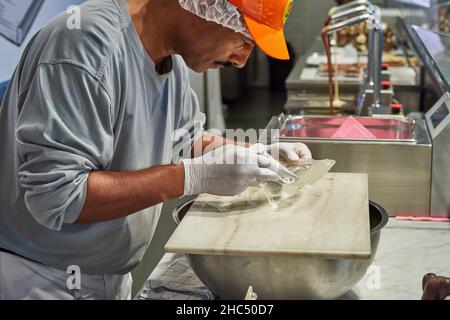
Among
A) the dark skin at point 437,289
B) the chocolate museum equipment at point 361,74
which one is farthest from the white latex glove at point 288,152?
the chocolate museum equipment at point 361,74

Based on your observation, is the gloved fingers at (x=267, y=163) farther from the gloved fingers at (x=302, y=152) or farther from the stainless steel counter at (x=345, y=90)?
the stainless steel counter at (x=345, y=90)

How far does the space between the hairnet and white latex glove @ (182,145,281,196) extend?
11.3 inches

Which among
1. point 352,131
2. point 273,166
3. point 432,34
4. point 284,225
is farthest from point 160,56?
point 432,34

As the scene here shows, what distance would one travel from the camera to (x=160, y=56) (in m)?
1.79

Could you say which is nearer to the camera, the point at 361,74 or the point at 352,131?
the point at 352,131

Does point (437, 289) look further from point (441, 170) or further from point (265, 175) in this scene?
point (441, 170)

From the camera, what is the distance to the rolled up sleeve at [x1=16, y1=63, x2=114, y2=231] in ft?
4.77

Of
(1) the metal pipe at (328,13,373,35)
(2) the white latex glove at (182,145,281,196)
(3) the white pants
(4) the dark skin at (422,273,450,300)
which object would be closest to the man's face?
(2) the white latex glove at (182,145,281,196)

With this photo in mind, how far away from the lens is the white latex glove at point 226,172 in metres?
1.63

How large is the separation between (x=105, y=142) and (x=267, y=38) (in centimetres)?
44

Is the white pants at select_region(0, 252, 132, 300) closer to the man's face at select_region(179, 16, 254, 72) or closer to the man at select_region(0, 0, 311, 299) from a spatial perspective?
the man at select_region(0, 0, 311, 299)

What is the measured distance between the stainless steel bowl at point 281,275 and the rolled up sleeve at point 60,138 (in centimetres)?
29

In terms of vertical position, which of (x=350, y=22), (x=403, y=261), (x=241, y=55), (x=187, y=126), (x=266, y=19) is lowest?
(x=403, y=261)

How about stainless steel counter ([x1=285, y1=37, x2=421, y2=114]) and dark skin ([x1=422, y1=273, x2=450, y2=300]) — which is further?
stainless steel counter ([x1=285, y1=37, x2=421, y2=114])
